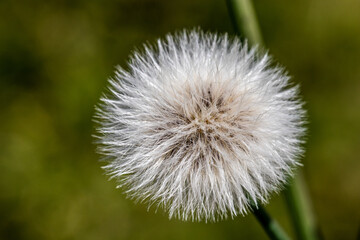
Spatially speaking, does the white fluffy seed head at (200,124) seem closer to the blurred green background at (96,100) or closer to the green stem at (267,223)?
the green stem at (267,223)

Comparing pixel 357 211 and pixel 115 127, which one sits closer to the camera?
pixel 115 127

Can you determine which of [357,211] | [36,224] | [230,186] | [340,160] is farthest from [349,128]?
[230,186]

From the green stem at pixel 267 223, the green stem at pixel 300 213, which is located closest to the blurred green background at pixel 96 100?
the green stem at pixel 300 213

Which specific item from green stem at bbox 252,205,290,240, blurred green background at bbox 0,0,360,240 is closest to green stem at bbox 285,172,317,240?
green stem at bbox 252,205,290,240

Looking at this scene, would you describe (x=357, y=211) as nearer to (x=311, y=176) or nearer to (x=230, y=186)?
(x=311, y=176)

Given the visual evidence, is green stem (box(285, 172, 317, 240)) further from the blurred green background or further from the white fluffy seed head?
the blurred green background

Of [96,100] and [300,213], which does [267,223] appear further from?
[96,100]
